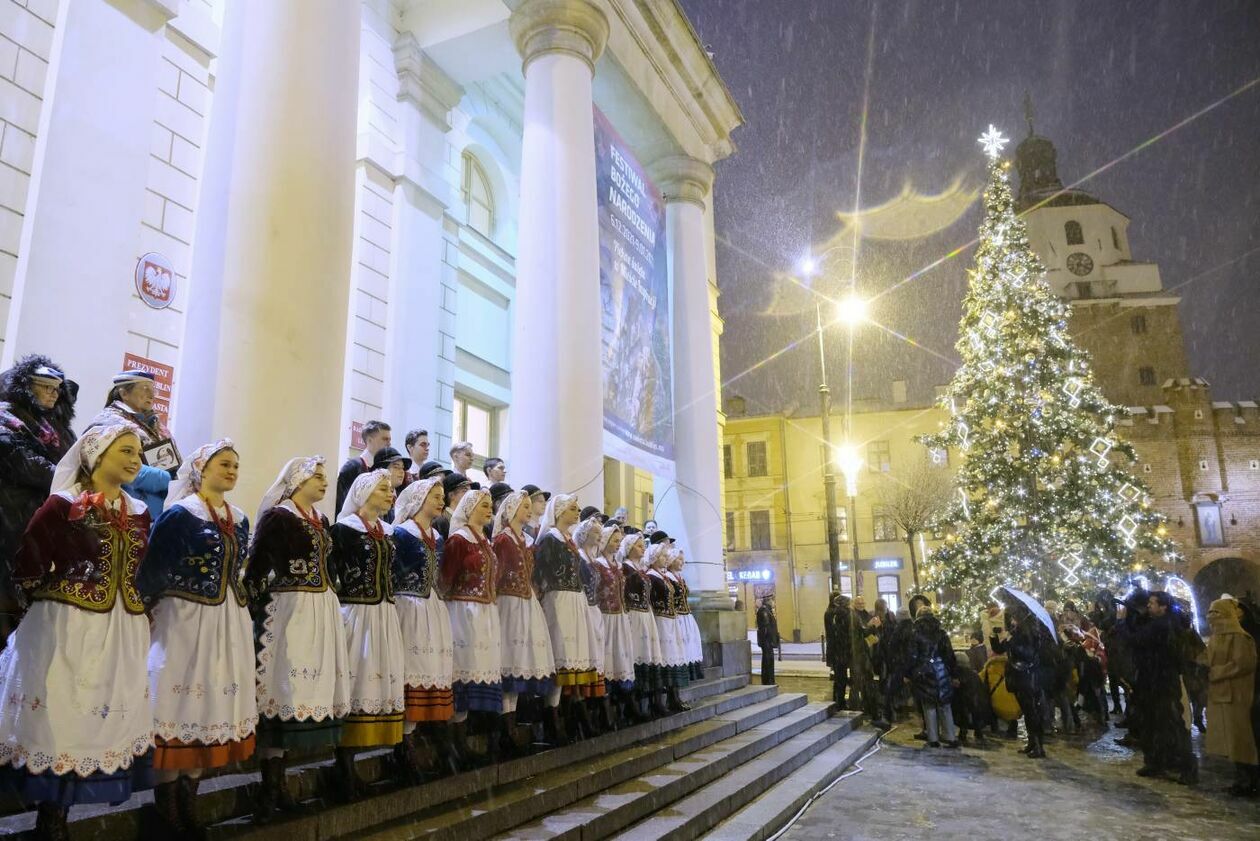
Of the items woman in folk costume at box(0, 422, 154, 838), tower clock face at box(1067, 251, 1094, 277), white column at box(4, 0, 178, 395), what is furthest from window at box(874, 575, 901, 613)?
woman in folk costume at box(0, 422, 154, 838)

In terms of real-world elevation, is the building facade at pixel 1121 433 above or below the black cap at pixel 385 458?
above

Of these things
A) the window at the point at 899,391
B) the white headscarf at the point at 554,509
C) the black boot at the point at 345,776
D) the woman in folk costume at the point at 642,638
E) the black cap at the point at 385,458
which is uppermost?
the window at the point at 899,391

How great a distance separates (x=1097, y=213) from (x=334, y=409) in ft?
195

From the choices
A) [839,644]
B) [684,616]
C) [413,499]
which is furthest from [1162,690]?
[413,499]

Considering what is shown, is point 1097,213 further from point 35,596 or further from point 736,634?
point 35,596

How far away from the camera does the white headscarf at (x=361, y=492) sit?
4.84 m

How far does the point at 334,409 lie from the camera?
6.45 m

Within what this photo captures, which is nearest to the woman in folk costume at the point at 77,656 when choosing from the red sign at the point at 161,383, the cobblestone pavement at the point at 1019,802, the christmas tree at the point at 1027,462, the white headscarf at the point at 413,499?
the white headscarf at the point at 413,499

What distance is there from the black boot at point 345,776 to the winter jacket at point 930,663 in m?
8.65

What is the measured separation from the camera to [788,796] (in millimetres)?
7570

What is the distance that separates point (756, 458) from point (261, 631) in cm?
4427

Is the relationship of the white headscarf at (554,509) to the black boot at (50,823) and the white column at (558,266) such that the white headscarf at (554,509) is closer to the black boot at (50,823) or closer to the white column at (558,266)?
the white column at (558,266)

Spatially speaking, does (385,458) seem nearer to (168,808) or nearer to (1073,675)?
(168,808)

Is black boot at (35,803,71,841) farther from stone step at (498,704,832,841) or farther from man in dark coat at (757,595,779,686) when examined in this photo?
man in dark coat at (757,595,779,686)
